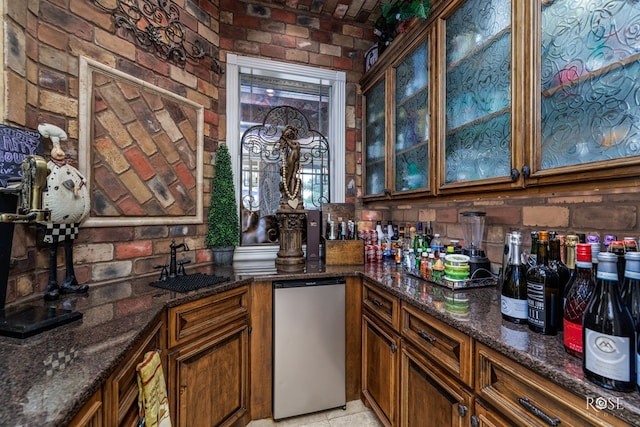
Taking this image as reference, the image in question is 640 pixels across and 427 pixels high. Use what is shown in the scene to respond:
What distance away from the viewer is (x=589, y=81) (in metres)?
1.08

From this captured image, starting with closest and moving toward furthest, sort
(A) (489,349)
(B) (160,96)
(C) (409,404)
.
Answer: (A) (489,349) → (C) (409,404) → (B) (160,96)

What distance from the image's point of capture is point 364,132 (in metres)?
2.89

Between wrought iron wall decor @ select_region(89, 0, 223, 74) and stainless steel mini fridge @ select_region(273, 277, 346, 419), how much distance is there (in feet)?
5.64

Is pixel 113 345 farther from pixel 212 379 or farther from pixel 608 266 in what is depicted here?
pixel 608 266

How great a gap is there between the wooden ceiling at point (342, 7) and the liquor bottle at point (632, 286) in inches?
107

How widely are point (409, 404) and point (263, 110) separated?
2424 millimetres

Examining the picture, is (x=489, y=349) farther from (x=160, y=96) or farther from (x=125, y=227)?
(x=160, y=96)

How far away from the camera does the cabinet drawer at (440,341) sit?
109 cm

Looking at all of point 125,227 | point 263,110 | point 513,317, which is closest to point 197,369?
point 125,227

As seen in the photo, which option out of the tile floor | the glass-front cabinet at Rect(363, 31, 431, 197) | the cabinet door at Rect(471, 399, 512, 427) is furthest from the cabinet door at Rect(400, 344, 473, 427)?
the glass-front cabinet at Rect(363, 31, 431, 197)

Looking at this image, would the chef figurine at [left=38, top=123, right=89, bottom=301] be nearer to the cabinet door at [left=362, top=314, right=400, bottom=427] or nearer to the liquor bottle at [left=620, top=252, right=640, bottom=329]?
the cabinet door at [left=362, top=314, right=400, bottom=427]

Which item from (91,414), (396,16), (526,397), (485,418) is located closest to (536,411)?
(526,397)

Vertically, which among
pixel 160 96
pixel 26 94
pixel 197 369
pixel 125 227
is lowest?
pixel 197 369

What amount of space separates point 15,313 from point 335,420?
177 cm
